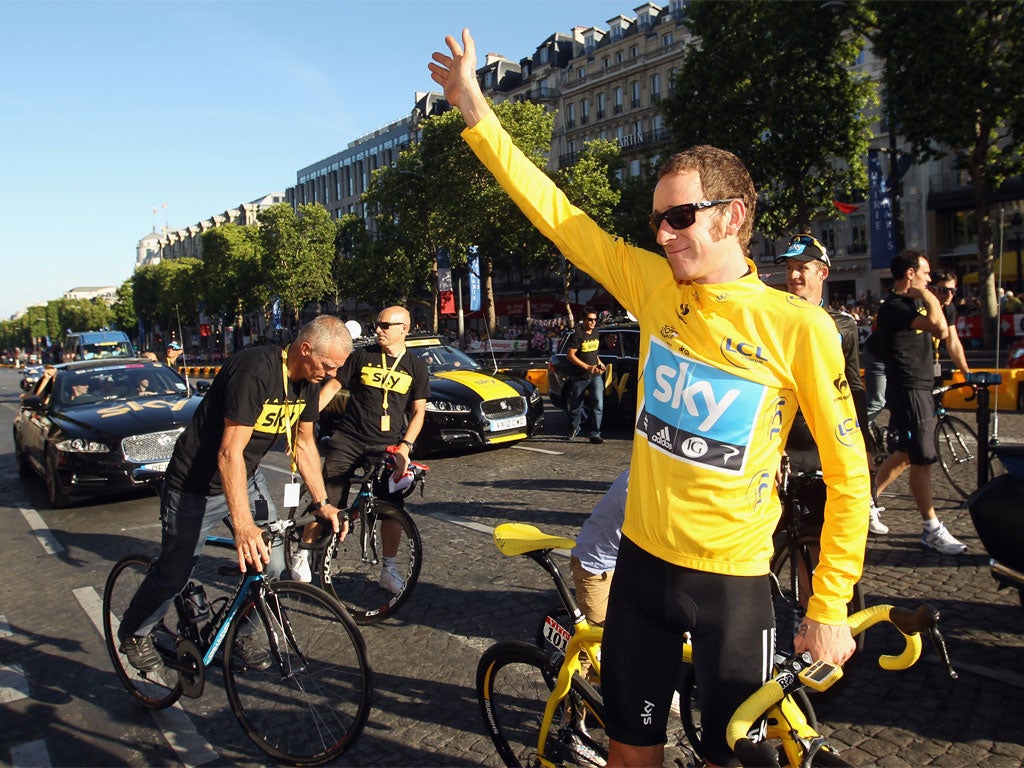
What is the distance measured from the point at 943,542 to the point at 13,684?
18.9 feet

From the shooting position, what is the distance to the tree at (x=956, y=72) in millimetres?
20828

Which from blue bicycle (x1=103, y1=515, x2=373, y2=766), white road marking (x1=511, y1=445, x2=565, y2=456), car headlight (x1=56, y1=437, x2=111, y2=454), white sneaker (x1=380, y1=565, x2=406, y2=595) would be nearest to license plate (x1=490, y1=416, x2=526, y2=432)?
white road marking (x1=511, y1=445, x2=565, y2=456)

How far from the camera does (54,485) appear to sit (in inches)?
357

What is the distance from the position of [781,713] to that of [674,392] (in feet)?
2.68

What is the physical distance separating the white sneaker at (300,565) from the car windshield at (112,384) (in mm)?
Result: 6060

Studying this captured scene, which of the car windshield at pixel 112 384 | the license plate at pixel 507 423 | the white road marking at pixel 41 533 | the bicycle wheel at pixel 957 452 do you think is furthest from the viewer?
the license plate at pixel 507 423

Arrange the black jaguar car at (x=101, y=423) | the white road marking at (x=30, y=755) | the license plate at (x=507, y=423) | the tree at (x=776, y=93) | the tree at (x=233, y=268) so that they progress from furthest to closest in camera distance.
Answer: the tree at (x=233, y=268), the tree at (x=776, y=93), the license plate at (x=507, y=423), the black jaguar car at (x=101, y=423), the white road marking at (x=30, y=755)

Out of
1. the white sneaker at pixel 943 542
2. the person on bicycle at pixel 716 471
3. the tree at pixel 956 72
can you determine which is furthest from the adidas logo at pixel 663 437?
the tree at pixel 956 72

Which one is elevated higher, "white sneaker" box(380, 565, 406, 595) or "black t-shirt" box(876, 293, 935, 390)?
"black t-shirt" box(876, 293, 935, 390)

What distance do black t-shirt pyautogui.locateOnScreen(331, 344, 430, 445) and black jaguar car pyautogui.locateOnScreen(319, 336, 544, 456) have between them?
4958 millimetres

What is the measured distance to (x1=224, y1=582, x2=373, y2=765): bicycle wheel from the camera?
3.21 m

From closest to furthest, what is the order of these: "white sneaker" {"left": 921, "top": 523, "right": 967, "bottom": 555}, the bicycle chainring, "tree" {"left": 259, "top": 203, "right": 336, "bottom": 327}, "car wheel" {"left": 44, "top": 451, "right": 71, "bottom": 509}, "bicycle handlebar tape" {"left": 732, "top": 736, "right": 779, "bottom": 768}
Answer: "bicycle handlebar tape" {"left": 732, "top": 736, "right": 779, "bottom": 768}, the bicycle chainring, "white sneaker" {"left": 921, "top": 523, "right": 967, "bottom": 555}, "car wheel" {"left": 44, "top": 451, "right": 71, "bottom": 509}, "tree" {"left": 259, "top": 203, "right": 336, "bottom": 327}

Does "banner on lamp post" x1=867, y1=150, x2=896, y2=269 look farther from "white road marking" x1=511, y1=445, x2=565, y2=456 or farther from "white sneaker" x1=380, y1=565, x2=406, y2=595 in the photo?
"white sneaker" x1=380, y1=565, x2=406, y2=595

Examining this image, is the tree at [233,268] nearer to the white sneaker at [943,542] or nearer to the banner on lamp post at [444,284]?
the banner on lamp post at [444,284]
